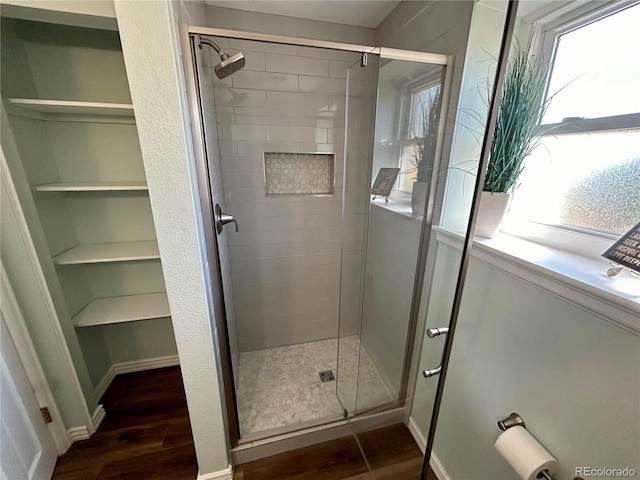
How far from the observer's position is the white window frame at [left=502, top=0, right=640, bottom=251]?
792 millimetres

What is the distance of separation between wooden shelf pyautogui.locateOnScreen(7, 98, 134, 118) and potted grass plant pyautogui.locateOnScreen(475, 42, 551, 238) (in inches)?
57.7

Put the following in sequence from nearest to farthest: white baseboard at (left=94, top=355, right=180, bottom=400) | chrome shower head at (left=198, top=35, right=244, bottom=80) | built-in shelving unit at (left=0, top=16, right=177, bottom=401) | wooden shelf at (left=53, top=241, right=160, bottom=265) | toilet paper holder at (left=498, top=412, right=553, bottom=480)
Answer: toilet paper holder at (left=498, top=412, right=553, bottom=480) < chrome shower head at (left=198, top=35, right=244, bottom=80) < built-in shelving unit at (left=0, top=16, right=177, bottom=401) < wooden shelf at (left=53, top=241, right=160, bottom=265) < white baseboard at (left=94, top=355, right=180, bottom=400)

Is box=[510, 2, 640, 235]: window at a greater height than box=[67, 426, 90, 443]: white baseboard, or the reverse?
box=[510, 2, 640, 235]: window

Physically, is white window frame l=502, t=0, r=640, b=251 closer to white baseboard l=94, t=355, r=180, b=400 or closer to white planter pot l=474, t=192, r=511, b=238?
white planter pot l=474, t=192, r=511, b=238

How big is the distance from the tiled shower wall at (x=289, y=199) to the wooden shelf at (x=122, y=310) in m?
0.50

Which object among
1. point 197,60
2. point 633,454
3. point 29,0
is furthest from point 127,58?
point 633,454

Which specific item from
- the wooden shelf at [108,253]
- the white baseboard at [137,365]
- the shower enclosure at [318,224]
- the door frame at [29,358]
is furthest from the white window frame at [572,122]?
the white baseboard at [137,365]

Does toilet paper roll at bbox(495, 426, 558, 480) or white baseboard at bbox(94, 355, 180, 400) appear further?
white baseboard at bbox(94, 355, 180, 400)

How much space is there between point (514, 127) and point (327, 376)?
1803 mm

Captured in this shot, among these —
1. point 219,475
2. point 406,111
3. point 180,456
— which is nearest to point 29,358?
point 180,456

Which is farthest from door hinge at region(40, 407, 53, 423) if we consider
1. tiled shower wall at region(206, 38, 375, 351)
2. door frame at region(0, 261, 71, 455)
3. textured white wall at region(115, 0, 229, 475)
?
tiled shower wall at region(206, 38, 375, 351)

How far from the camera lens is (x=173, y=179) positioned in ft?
2.65

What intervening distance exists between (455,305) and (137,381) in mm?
2126

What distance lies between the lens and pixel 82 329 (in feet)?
4.82
